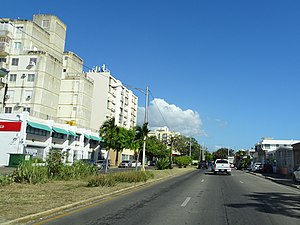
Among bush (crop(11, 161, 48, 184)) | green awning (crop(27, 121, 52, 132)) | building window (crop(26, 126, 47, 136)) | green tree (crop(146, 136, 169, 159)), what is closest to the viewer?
bush (crop(11, 161, 48, 184))

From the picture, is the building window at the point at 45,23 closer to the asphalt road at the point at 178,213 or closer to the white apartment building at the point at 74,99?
the white apartment building at the point at 74,99

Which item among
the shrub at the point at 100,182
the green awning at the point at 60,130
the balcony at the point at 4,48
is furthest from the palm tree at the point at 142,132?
the balcony at the point at 4,48

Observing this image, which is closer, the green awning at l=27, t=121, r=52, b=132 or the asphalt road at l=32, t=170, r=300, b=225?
the asphalt road at l=32, t=170, r=300, b=225

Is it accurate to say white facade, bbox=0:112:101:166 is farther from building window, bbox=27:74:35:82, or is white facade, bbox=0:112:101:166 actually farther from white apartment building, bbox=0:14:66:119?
building window, bbox=27:74:35:82

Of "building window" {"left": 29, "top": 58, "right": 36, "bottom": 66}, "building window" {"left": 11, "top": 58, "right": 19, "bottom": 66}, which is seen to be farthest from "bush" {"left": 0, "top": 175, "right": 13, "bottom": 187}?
"building window" {"left": 11, "top": 58, "right": 19, "bottom": 66}

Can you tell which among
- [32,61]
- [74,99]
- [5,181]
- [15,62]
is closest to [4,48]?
[15,62]

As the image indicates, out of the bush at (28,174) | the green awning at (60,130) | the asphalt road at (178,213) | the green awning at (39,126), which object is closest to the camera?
the asphalt road at (178,213)

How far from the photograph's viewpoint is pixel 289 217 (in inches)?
374

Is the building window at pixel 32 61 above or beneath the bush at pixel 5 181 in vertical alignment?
above

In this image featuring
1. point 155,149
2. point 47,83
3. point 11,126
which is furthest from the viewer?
point 155,149

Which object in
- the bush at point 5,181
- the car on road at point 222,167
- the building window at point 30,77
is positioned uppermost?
the building window at point 30,77

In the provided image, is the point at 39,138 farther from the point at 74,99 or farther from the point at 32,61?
the point at 74,99

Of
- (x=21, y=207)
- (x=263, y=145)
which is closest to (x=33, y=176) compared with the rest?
(x=21, y=207)

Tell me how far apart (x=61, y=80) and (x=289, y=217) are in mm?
64669
